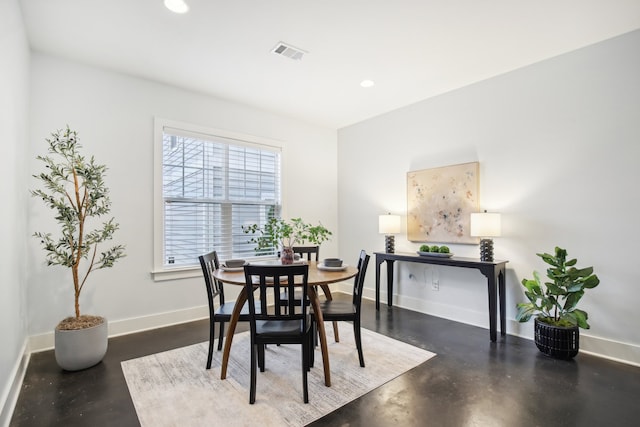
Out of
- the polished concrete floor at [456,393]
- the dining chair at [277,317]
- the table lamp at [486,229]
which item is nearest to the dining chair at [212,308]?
the dining chair at [277,317]

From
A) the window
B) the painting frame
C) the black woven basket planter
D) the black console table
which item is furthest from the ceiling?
the black woven basket planter

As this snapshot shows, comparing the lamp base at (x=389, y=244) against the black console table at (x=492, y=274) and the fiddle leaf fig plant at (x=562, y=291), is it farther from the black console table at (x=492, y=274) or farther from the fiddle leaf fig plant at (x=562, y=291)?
the fiddle leaf fig plant at (x=562, y=291)

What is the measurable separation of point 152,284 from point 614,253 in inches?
178

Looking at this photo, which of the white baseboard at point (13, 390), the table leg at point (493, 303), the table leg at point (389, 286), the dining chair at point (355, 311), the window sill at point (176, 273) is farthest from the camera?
the table leg at point (389, 286)

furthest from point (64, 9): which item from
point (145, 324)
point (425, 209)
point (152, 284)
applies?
point (425, 209)

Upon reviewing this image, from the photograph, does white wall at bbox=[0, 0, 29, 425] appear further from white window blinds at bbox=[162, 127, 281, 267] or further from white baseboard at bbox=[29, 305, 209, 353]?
white window blinds at bbox=[162, 127, 281, 267]

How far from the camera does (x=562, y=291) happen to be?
266cm

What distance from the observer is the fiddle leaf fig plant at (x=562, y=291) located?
2588 mm

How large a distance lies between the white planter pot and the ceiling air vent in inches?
113

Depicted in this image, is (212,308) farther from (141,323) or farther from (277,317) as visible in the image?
(141,323)

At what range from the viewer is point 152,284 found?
353 cm

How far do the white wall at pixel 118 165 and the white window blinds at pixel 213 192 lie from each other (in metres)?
0.21

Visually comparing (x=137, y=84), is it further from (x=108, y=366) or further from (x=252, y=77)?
(x=108, y=366)

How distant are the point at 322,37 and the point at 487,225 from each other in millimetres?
2423
